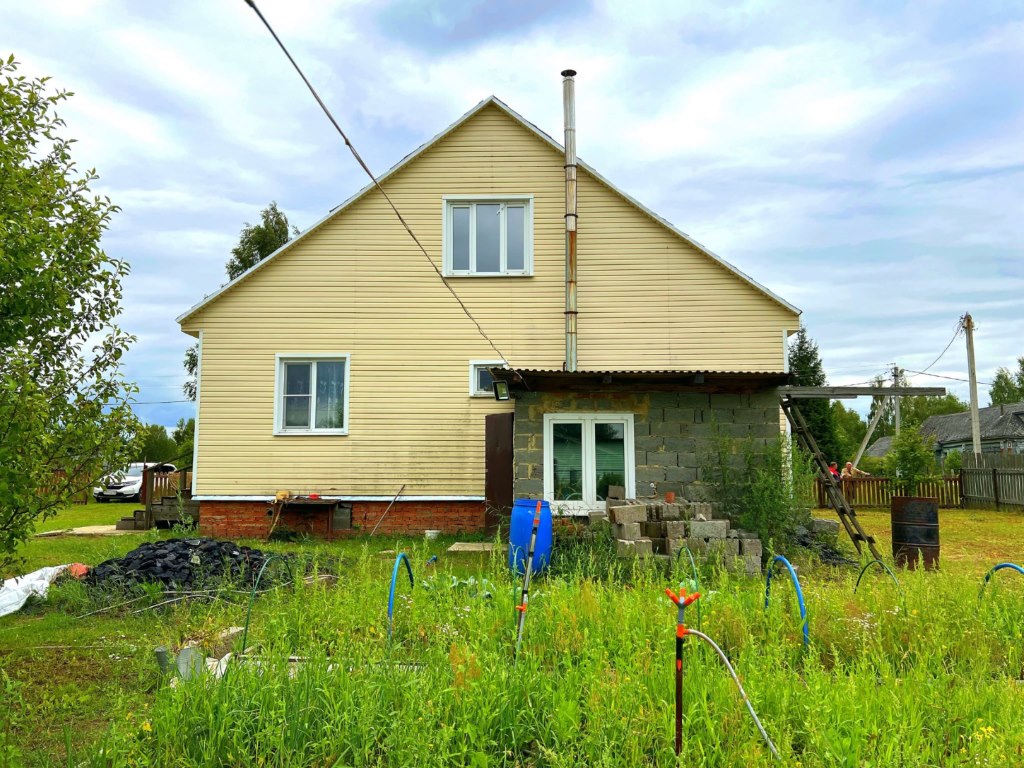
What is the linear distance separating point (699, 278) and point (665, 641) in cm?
1002

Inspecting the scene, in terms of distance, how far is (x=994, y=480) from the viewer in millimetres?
20156

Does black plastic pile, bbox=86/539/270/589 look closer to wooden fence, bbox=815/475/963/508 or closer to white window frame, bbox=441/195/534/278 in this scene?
white window frame, bbox=441/195/534/278

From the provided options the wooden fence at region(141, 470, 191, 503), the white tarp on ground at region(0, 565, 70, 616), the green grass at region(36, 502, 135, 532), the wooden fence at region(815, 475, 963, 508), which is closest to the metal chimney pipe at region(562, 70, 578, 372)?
the white tarp on ground at region(0, 565, 70, 616)

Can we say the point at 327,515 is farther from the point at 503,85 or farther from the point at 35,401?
the point at 35,401

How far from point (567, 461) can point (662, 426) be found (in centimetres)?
144

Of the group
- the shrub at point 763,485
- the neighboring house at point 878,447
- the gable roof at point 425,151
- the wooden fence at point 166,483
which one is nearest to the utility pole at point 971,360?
the gable roof at point 425,151

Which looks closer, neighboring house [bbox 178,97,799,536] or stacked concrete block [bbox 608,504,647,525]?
stacked concrete block [bbox 608,504,647,525]

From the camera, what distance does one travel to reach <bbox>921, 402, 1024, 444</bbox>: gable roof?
38.8 metres

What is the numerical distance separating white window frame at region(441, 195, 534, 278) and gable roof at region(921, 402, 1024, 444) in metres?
32.6

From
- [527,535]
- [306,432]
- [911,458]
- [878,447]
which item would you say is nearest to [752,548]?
[527,535]

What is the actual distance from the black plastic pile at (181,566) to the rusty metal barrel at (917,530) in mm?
7754

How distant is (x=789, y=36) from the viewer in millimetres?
8523

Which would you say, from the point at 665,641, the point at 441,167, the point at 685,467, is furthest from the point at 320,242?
the point at 665,641

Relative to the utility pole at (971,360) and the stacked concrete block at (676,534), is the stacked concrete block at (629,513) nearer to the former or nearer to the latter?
the stacked concrete block at (676,534)
